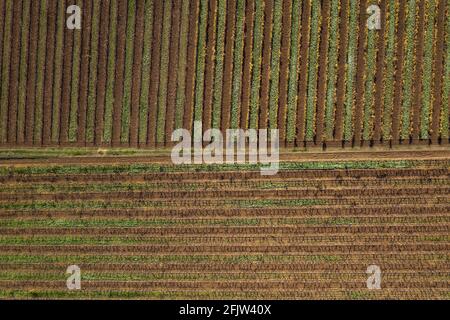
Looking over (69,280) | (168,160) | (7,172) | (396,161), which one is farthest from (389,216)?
(7,172)

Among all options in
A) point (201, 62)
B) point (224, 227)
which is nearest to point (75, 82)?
point (201, 62)

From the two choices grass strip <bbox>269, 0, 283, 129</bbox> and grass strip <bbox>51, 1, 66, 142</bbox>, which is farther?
grass strip <bbox>51, 1, 66, 142</bbox>

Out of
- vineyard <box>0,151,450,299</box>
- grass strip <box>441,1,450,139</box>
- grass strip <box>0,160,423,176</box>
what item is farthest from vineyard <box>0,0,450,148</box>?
vineyard <box>0,151,450,299</box>

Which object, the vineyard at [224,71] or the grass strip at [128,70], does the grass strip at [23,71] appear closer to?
the vineyard at [224,71]

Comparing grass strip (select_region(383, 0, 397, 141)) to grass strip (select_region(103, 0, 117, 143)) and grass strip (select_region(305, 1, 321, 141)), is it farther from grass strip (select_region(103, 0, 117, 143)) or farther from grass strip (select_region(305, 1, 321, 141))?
grass strip (select_region(103, 0, 117, 143))

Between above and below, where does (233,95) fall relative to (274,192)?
above

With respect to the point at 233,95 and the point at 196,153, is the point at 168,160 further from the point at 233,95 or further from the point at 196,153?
the point at 233,95

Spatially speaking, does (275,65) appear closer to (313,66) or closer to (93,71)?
(313,66)
